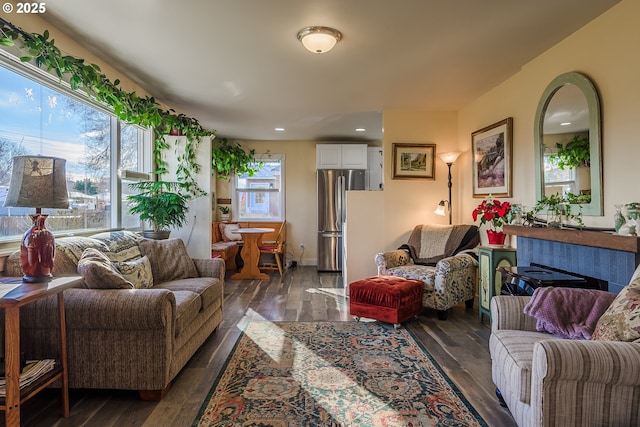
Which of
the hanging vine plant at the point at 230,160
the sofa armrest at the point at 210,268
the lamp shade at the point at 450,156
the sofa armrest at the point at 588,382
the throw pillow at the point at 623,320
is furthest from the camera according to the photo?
the hanging vine plant at the point at 230,160

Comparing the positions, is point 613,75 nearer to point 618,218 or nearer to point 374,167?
point 618,218

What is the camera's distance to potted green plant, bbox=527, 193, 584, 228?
8.75 feet

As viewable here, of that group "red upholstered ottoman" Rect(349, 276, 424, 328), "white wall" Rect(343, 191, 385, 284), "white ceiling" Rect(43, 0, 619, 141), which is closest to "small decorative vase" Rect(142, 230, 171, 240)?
"white ceiling" Rect(43, 0, 619, 141)

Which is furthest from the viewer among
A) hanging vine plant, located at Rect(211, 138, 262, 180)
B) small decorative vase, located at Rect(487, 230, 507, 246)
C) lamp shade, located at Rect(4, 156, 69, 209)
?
hanging vine plant, located at Rect(211, 138, 262, 180)

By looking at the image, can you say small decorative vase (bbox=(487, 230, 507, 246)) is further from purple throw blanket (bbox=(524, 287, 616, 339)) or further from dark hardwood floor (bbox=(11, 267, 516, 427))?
purple throw blanket (bbox=(524, 287, 616, 339))

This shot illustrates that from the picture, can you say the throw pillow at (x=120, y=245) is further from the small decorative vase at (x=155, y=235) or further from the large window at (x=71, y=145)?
the small decorative vase at (x=155, y=235)

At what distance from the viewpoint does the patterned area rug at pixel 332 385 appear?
6.29ft

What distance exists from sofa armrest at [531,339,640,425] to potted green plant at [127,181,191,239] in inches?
136

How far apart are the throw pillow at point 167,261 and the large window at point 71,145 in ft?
1.98

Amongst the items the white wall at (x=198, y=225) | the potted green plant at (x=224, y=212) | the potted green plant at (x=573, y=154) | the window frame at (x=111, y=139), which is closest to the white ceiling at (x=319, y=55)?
the window frame at (x=111, y=139)

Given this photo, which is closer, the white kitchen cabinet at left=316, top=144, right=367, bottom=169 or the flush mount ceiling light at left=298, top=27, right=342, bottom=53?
the flush mount ceiling light at left=298, top=27, right=342, bottom=53

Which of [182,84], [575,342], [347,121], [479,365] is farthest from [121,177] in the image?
[575,342]

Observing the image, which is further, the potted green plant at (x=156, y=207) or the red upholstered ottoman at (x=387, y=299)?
the potted green plant at (x=156, y=207)

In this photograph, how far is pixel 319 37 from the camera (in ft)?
8.59
